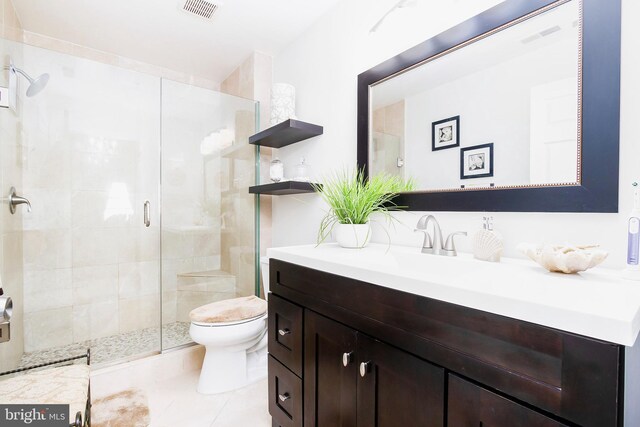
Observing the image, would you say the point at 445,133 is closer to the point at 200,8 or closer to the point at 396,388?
the point at 396,388

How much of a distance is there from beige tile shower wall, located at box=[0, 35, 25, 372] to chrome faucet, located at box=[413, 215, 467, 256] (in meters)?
2.20

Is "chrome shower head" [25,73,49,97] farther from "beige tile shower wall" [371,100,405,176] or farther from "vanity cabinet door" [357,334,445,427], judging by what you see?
"vanity cabinet door" [357,334,445,427]

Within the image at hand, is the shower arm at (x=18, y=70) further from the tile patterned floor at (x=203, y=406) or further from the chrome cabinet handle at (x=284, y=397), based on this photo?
the chrome cabinet handle at (x=284, y=397)

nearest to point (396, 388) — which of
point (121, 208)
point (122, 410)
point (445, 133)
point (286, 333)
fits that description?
point (286, 333)

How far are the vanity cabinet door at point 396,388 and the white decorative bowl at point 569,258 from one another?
45 cm

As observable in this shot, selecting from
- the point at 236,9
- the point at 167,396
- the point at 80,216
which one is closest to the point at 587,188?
the point at 236,9

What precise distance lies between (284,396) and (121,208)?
81.7 inches

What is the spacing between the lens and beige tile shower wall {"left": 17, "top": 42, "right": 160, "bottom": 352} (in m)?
2.11

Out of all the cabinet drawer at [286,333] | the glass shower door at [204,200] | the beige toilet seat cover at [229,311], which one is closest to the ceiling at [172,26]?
the glass shower door at [204,200]

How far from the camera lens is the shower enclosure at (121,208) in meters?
2.10

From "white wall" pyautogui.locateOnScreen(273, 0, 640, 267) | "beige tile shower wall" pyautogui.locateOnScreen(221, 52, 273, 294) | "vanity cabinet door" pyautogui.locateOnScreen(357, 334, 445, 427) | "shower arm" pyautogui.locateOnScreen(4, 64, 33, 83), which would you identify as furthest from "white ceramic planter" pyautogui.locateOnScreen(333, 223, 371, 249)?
"shower arm" pyautogui.locateOnScreen(4, 64, 33, 83)

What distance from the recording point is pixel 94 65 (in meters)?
2.32

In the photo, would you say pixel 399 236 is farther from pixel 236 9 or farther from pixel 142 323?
pixel 142 323

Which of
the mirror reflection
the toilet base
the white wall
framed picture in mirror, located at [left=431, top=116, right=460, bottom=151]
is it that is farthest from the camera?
the toilet base
